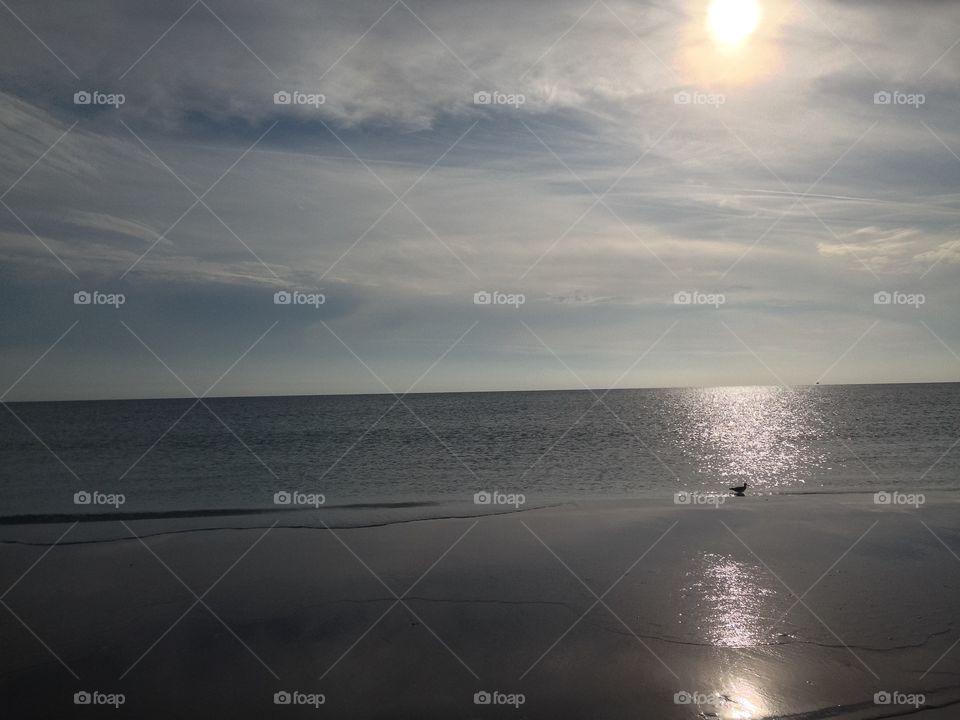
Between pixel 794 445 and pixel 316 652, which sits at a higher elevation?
pixel 794 445

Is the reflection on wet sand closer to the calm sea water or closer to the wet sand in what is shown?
the wet sand

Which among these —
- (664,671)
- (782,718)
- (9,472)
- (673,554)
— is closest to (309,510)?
(673,554)

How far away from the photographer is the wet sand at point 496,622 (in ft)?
25.0

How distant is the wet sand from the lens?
25.0ft

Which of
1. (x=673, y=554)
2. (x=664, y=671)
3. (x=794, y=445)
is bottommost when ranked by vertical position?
(x=664, y=671)

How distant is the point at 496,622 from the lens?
991 cm

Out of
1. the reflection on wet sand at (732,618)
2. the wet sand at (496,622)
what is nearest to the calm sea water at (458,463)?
the wet sand at (496,622)

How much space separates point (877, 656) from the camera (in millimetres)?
8547

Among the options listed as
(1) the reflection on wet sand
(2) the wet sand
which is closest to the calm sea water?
(2) the wet sand

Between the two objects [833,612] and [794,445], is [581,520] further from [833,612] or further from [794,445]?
[794,445]

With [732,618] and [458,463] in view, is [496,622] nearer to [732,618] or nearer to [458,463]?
[732,618]

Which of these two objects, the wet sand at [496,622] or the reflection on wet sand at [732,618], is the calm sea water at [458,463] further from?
the reflection on wet sand at [732,618]

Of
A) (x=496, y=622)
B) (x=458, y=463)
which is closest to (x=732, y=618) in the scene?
(x=496, y=622)

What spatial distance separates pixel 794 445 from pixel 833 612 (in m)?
32.8
